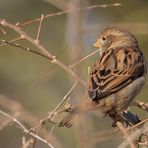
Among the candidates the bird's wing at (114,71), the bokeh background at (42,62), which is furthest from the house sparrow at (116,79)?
the bokeh background at (42,62)

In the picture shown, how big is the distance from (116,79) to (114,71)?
13 centimetres

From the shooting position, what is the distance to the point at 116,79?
4984 mm

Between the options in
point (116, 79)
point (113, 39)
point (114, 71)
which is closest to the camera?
point (116, 79)

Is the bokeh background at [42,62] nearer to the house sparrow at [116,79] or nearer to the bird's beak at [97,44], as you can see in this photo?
the bird's beak at [97,44]

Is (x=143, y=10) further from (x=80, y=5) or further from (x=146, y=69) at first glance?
(x=80, y=5)

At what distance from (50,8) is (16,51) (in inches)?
36.7

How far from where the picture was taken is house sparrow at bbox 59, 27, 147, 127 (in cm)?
480

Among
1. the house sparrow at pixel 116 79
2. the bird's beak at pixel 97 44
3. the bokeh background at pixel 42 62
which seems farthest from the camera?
the bokeh background at pixel 42 62

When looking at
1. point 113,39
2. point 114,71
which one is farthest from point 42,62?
point 114,71

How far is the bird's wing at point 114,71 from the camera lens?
190 inches

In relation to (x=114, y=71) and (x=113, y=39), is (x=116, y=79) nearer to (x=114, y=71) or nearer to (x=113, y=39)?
(x=114, y=71)

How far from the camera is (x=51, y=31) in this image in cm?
971

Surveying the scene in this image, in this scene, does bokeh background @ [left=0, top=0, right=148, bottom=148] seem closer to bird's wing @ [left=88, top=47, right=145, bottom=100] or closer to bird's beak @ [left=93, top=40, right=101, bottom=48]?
bird's beak @ [left=93, top=40, right=101, bottom=48]

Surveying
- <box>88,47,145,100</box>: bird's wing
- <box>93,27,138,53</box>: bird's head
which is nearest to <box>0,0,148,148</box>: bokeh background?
<box>93,27,138,53</box>: bird's head
